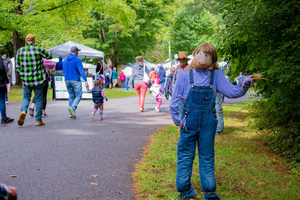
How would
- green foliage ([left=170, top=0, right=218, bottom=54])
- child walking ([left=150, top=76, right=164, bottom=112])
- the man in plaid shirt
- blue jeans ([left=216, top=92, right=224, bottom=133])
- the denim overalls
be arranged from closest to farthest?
the denim overalls, blue jeans ([left=216, top=92, right=224, bottom=133]), the man in plaid shirt, child walking ([left=150, top=76, right=164, bottom=112]), green foliage ([left=170, top=0, right=218, bottom=54])

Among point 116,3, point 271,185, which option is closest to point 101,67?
point 116,3

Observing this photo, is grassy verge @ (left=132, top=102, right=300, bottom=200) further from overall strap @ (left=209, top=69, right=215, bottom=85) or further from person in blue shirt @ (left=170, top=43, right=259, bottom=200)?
overall strap @ (left=209, top=69, right=215, bottom=85)

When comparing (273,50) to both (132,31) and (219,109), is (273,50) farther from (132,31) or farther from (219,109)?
(132,31)

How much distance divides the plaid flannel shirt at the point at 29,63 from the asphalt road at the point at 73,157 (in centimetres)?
119

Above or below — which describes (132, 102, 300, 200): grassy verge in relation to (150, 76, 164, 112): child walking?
below

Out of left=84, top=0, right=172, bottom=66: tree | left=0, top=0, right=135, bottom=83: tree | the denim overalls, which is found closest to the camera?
the denim overalls

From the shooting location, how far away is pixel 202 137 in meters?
3.58

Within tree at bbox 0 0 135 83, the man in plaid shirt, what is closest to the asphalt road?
the man in plaid shirt

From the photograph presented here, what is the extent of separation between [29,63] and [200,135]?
589 cm

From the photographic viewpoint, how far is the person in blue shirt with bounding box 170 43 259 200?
354cm

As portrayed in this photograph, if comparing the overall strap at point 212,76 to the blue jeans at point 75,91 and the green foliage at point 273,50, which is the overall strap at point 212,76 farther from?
the blue jeans at point 75,91

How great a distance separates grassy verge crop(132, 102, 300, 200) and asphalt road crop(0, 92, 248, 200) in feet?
0.75

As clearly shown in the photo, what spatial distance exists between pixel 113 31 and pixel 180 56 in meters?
27.2

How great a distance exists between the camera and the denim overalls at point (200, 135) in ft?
11.6
